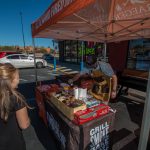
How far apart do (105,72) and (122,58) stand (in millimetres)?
3617

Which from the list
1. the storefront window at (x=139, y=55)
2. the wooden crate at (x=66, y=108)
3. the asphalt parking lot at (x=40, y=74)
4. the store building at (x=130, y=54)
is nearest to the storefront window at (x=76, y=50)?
the asphalt parking lot at (x=40, y=74)

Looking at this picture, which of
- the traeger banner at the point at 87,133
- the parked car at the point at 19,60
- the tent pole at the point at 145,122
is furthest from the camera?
the parked car at the point at 19,60

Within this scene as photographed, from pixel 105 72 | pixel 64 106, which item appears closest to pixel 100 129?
pixel 64 106

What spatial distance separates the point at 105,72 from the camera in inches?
134

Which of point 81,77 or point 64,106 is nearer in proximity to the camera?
point 64,106

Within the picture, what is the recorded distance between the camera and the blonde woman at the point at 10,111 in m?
1.12

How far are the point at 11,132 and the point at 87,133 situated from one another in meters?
0.87

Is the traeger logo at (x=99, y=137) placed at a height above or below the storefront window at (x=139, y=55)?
below

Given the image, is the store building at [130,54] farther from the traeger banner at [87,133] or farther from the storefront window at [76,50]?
the traeger banner at [87,133]

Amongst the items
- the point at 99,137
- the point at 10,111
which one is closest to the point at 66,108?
the point at 99,137

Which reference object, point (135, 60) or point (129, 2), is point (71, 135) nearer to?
point (129, 2)

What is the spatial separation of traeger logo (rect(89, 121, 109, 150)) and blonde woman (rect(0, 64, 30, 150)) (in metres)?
0.88

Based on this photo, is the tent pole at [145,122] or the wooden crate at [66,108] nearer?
the tent pole at [145,122]

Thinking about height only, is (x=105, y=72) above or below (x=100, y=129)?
above
